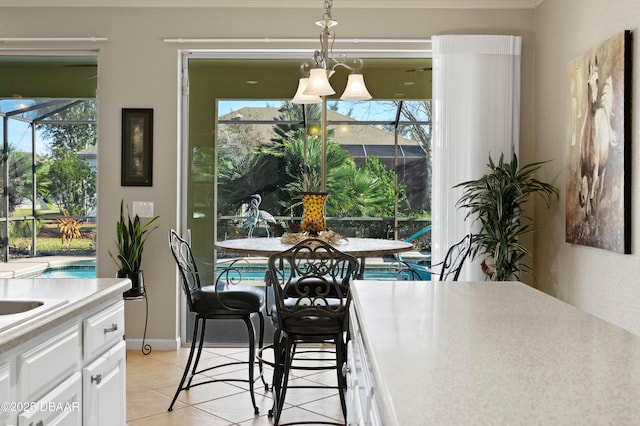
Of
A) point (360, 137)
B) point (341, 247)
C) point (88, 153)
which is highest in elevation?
point (360, 137)

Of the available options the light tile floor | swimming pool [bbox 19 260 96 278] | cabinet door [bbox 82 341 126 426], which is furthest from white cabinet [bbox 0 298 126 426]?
swimming pool [bbox 19 260 96 278]

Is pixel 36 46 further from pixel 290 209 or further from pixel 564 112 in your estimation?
pixel 564 112

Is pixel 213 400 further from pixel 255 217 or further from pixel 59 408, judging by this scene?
pixel 59 408

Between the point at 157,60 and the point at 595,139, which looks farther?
the point at 157,60

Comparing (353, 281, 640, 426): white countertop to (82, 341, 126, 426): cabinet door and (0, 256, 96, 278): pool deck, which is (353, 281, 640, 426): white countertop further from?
(0, 256, 96, 278): pool deck

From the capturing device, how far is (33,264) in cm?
515

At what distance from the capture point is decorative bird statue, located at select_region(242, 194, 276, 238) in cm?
509

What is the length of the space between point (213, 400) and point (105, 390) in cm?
157

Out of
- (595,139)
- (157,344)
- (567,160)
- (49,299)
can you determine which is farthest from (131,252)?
(595,139)

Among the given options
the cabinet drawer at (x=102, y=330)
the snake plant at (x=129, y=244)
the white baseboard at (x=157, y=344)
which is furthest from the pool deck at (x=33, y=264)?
the cabinet drawer at (x=102, y=330)

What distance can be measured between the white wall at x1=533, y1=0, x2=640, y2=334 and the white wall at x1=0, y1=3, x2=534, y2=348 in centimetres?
29

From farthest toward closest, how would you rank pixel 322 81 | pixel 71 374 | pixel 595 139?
pixel 595 139, pixel 322 81, pixel 71 374

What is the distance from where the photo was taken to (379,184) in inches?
200

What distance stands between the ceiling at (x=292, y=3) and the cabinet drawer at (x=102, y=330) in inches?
125
